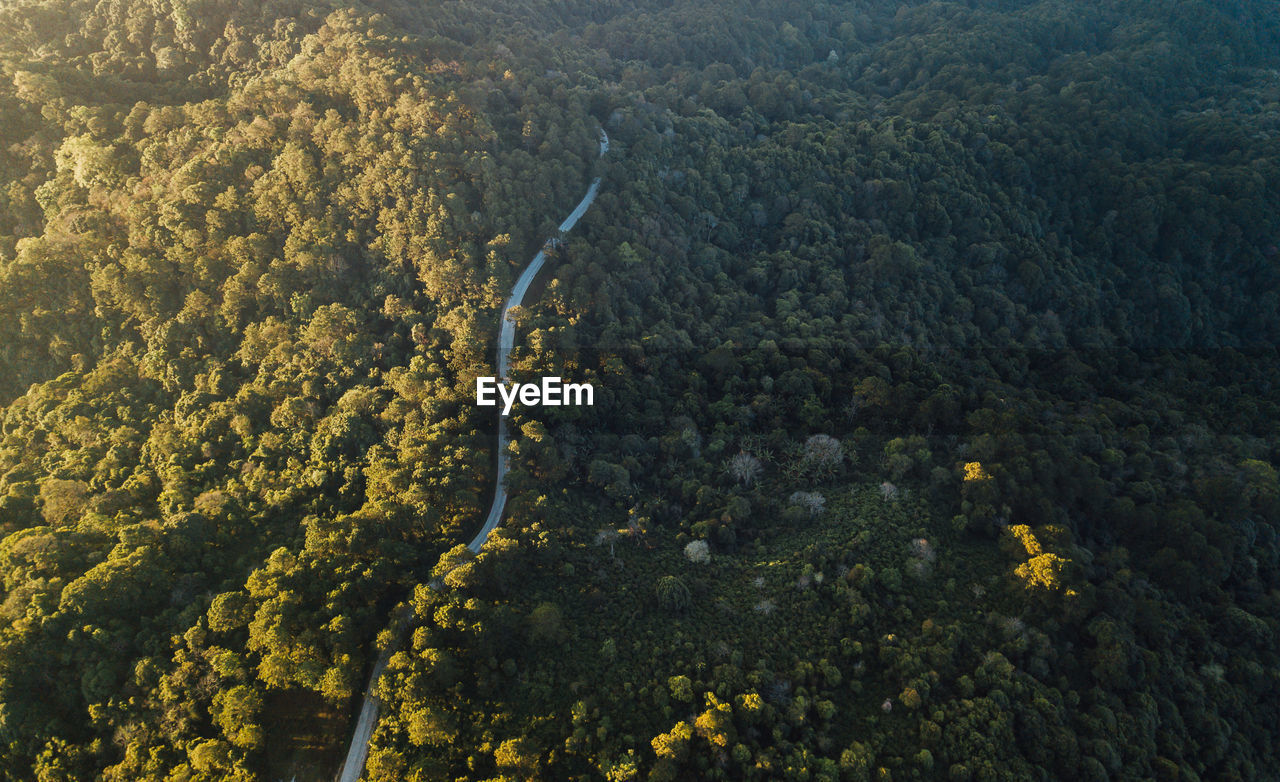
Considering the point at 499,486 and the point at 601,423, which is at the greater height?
the point at 601,423

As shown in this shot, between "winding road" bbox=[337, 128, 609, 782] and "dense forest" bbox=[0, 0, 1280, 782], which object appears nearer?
"winding road" bbox=[337, 128, 609, 782]

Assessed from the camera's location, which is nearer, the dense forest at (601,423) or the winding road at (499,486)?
the winding road at (499,486)

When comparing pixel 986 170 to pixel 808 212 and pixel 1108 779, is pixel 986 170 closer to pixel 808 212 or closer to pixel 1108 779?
pixel 808 212

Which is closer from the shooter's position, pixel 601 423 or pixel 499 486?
pixel 499 486

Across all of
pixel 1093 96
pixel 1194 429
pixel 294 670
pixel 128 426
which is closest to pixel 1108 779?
pixel 1194 429
